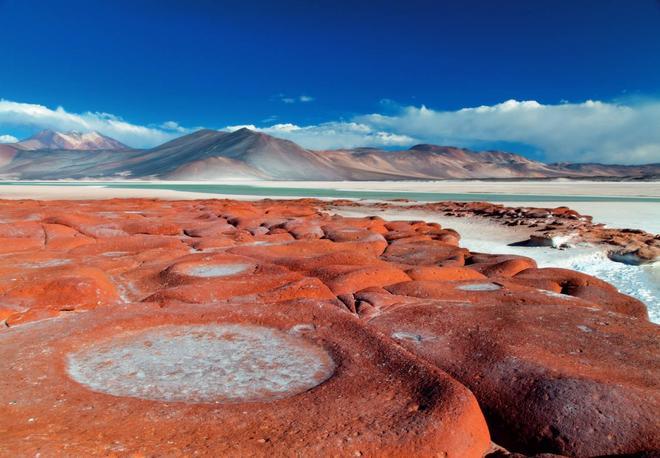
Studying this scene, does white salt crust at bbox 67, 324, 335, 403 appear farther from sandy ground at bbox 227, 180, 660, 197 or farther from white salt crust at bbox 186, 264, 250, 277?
sandy ground at bbox 227, 180, 660, 197

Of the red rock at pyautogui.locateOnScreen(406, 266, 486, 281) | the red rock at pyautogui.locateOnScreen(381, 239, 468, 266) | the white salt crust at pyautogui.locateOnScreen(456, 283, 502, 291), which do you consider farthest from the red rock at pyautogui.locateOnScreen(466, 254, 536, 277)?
the white salt crust at pyautogui.locateOnScreen(456, 283, 502, 291)

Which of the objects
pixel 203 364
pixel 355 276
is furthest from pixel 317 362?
pixel 355 276

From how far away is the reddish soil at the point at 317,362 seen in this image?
295 centimetres

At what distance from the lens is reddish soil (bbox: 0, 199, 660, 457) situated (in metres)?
2.95

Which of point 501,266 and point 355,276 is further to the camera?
point 501,266

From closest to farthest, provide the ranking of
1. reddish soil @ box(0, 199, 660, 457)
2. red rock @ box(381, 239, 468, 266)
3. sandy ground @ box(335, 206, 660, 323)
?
1. reddish soil @ box(0, 199, 660, 457)
2. sandy ground @ box(335, 206, 660, 323)
3. red rock @ box(381, 239, 468, 266)

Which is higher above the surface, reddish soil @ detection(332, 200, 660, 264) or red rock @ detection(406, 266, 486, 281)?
red rock @ detection(406, 266, 486, 281)

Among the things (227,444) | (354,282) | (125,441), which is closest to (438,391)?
(227,444)

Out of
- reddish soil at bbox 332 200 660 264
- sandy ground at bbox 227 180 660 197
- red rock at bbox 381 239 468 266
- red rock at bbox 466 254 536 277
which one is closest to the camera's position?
red rock at bbox 466 254 536 277

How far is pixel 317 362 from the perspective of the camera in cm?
413

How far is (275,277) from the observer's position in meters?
6.68

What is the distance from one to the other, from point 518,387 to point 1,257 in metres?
8.58

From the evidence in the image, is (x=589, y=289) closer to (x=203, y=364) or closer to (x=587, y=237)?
(x=203, y=364)

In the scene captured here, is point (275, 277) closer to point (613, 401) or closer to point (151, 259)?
point (151, 259)
